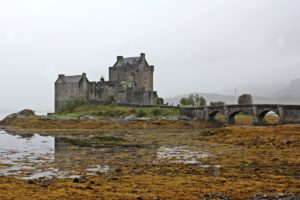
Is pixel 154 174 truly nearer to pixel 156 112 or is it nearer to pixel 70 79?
pixel 156 112

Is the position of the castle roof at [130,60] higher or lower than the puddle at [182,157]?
higher

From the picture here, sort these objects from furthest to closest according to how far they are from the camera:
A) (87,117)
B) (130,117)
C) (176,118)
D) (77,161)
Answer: (87,117) → (176,118) → (130,117) → (77,161)

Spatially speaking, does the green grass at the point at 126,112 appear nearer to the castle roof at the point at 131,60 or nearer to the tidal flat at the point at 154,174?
the castle roof at the point at 131,60

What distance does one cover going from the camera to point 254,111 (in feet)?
215

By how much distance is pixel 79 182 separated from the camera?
18922 mm

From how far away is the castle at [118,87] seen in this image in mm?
91688

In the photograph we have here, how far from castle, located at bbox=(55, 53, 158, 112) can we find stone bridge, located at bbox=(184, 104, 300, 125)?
1630 cm

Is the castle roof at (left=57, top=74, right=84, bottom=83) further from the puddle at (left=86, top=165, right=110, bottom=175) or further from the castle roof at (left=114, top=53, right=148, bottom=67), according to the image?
the puddle at (left=86, top=165, right=110, bottom=175)

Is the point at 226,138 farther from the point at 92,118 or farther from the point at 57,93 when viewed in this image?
the point at 57,93

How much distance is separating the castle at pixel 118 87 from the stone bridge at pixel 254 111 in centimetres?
1630

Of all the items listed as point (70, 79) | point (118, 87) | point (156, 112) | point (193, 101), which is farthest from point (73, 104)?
point (193, 101)

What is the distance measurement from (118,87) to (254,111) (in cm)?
3656

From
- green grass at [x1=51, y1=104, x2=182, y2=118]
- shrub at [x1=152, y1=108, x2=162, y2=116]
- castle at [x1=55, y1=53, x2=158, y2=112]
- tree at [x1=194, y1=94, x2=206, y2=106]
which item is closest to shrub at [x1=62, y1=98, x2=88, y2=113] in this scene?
castle at [x1=55, y1=53, x2=158, y2=112]

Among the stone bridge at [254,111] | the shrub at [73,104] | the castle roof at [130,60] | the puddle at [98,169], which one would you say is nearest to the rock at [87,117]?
the shrub at [73,104]
